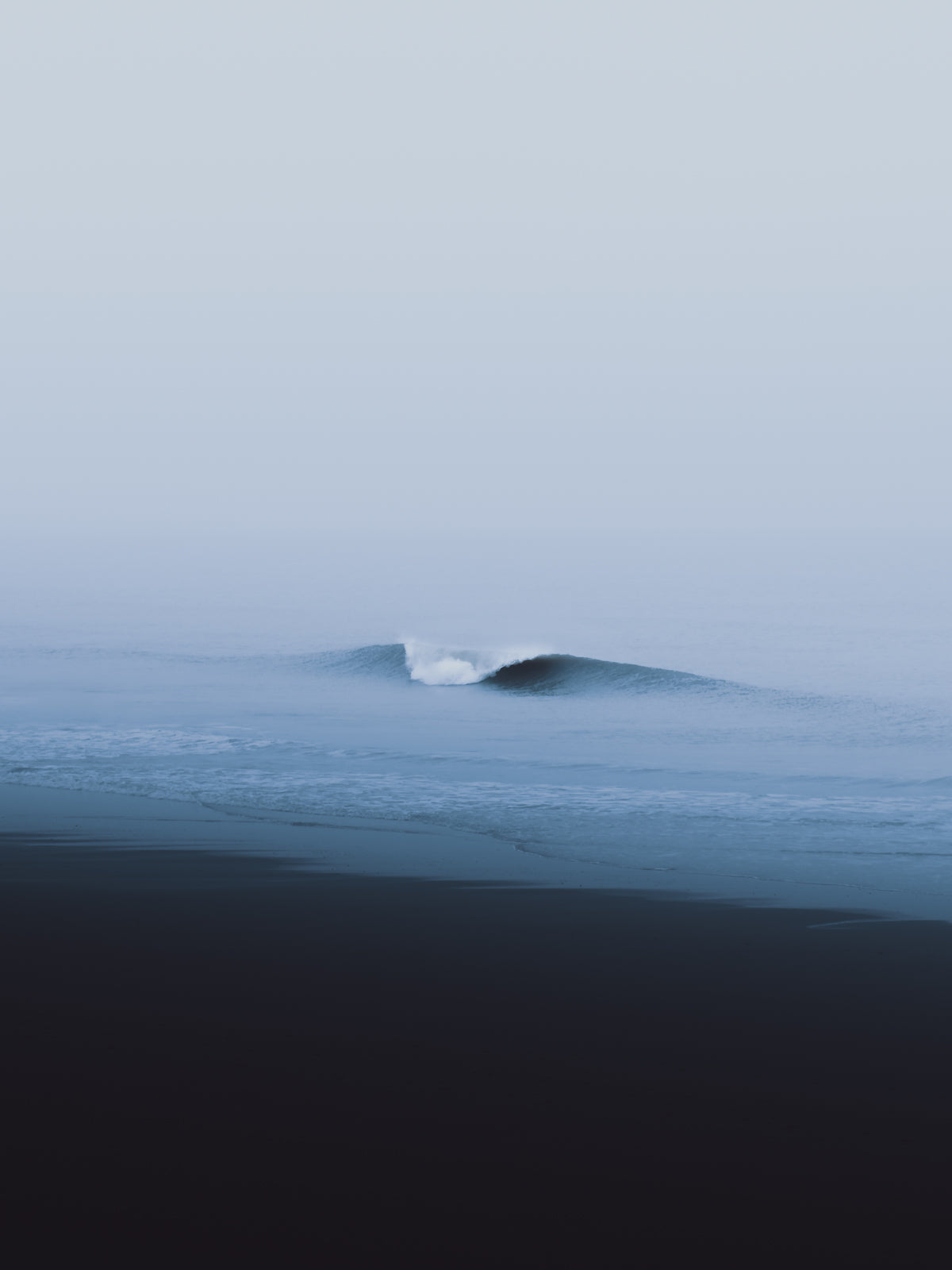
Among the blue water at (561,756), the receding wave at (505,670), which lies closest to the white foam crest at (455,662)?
the receding wave at (505,670)

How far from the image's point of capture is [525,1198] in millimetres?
4844

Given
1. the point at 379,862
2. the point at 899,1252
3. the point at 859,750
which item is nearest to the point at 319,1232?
the point at 899,1252

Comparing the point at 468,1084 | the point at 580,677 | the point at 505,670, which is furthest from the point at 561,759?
the point at 505,670

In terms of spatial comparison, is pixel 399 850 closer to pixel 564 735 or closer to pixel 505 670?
pixel 564 735

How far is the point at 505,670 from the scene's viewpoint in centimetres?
3109

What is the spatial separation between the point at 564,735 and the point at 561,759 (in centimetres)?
266

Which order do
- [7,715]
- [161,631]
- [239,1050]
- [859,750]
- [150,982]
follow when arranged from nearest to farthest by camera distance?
[239,1050] → [150,982] → [859,750] → [7,715] → [161,631]

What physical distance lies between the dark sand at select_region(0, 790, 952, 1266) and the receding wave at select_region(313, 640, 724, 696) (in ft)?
62.4

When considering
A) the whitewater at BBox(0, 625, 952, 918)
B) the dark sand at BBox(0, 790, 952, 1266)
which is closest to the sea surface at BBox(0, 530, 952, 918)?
the whitewater at BBox(0, 625, 952, 918)

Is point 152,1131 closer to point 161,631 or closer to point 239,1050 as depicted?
point 239,1050

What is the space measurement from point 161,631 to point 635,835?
31.3 m

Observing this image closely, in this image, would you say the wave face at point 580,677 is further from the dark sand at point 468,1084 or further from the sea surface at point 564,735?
the dark sand at point 468,1084

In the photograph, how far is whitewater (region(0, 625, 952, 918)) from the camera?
11688mm

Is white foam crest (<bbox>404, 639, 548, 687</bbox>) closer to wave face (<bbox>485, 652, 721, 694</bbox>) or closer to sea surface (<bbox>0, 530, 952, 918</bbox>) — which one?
sea surface (<bbox>0, 530, 952, 918</bbox>)
